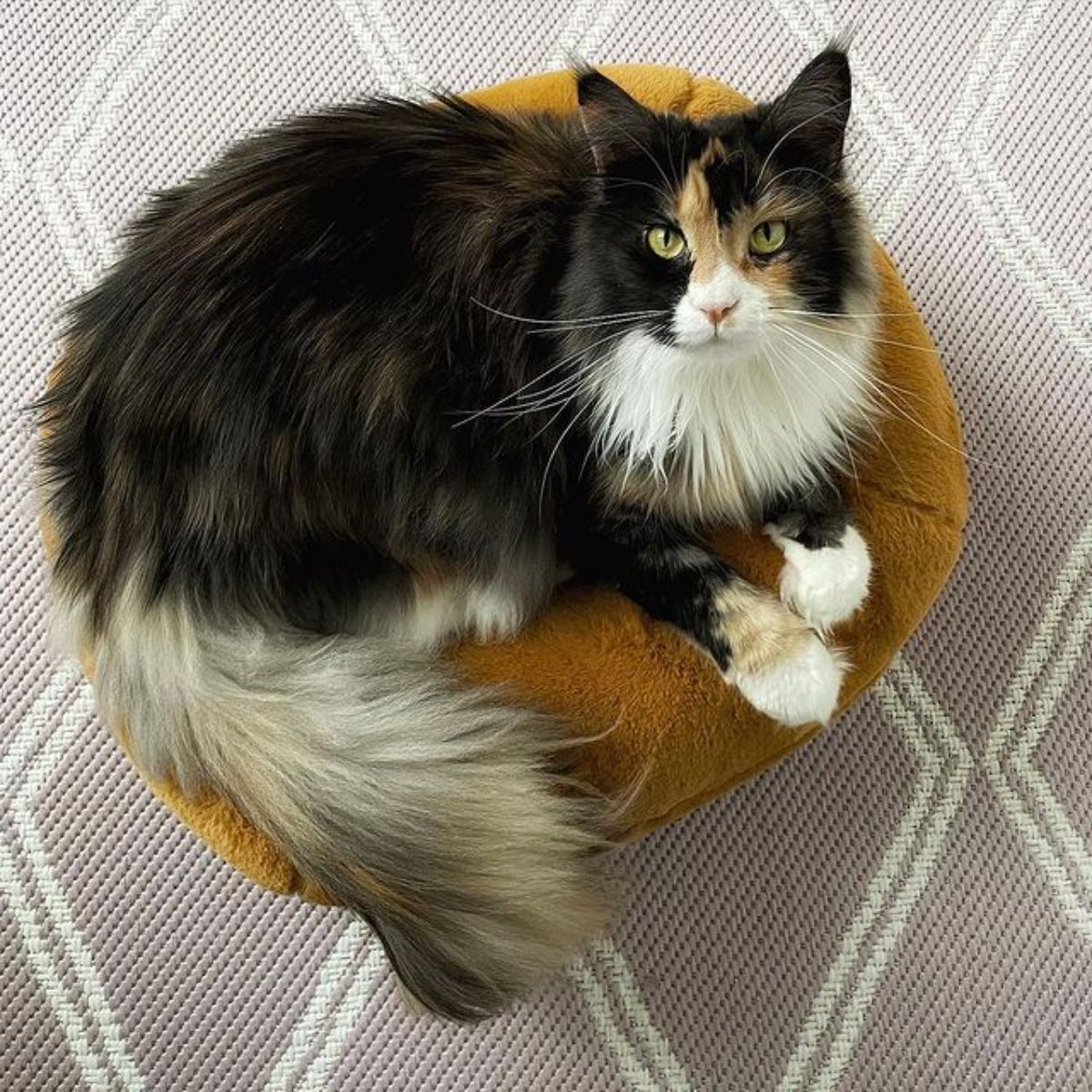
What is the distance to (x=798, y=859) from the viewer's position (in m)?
1.53

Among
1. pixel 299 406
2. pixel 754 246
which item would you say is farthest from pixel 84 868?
pixel 754 246

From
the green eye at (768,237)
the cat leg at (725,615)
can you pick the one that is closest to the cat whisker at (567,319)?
the green eye at (768,237)

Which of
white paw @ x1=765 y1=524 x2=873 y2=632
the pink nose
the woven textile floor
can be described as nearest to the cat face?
the pink nose

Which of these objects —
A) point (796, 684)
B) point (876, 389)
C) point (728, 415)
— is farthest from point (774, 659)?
point (876, 389)

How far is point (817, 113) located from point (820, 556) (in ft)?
1.45

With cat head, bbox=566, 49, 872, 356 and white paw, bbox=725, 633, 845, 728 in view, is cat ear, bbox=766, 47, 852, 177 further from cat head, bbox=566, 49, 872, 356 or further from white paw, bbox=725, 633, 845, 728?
white paw, bbox=725, 633, 845, 728

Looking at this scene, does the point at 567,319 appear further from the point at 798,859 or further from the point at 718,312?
the point at 798,859

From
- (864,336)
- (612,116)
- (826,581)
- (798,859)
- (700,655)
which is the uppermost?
(612,116)

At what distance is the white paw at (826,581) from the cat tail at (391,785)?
30cm

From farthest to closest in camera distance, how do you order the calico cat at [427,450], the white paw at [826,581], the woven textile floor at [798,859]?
the woven textile floor at [798,859] → the white paw at [826,581] → the calico cat at [427,450]

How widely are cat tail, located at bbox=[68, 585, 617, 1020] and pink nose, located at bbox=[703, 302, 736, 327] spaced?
45cm

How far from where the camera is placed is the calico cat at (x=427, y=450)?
3.73 ft

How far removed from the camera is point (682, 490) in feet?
4.12

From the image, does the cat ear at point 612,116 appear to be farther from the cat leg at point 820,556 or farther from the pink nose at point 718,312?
the cat leg at point 820,556
